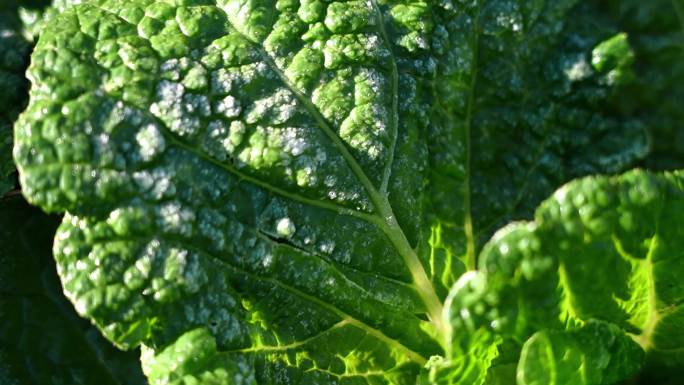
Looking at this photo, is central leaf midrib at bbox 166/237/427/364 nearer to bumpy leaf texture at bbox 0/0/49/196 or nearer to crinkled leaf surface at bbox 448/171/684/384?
crinkled leaf surface at bbox 448/171/684/384

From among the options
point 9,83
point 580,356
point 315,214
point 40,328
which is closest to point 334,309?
point 315,214

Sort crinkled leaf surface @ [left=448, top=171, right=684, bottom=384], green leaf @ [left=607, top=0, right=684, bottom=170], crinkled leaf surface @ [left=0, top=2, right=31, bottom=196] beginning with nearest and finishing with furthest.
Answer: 1. crinkled leaf surface @ [left=448, top=171, right=684, bottom=384]
2. crinkled leaf surface @ [left=0, top=2, right=31, bottom=196]
3. green leaf @ [left=607, top=0, right=684, bottom=170]

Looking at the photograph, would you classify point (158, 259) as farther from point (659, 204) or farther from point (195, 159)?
point (659, 204)

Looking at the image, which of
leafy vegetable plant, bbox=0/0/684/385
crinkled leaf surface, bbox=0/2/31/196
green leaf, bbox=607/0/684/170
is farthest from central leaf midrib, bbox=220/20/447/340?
green leaf, bbox=607/0/684/170

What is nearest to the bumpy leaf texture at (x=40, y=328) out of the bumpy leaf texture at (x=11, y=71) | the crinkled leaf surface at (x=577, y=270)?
the bumpy leaf texture at (x=11, y=71)

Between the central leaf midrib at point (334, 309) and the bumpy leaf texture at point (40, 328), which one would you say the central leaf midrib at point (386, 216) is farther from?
the bumpy leaf texture at point (40, 328)

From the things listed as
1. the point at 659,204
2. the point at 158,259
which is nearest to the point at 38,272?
the point at 158,259
